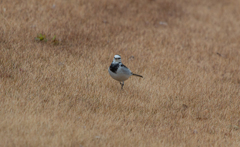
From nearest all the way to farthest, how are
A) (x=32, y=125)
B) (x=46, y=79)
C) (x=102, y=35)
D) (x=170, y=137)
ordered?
(x=32, y=125) → (x=170, y=137) → (x=46, y=79) → (x=102, y=35)

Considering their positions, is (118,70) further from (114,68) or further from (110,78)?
(110,78)

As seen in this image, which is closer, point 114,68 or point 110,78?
point 114,68

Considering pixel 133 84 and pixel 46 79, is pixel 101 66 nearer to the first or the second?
pixel 133 84

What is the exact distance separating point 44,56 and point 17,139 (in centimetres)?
412

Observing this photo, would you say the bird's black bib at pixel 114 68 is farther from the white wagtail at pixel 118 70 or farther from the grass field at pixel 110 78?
the grass field at pixel 110 78

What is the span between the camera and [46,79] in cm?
702

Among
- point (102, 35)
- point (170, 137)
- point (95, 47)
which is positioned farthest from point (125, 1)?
point (170, 137)

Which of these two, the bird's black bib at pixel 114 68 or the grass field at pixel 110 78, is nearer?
the grass field at pixel 110 78

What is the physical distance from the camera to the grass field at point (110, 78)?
5348 millimetres

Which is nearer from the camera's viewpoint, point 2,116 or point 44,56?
point 2,116

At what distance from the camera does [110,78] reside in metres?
7.83

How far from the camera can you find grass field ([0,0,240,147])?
17.5 ft

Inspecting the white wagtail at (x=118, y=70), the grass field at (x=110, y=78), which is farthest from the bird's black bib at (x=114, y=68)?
the grass field at (x=110, y=78)

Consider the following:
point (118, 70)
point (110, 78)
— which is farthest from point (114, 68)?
point (110, 78)
